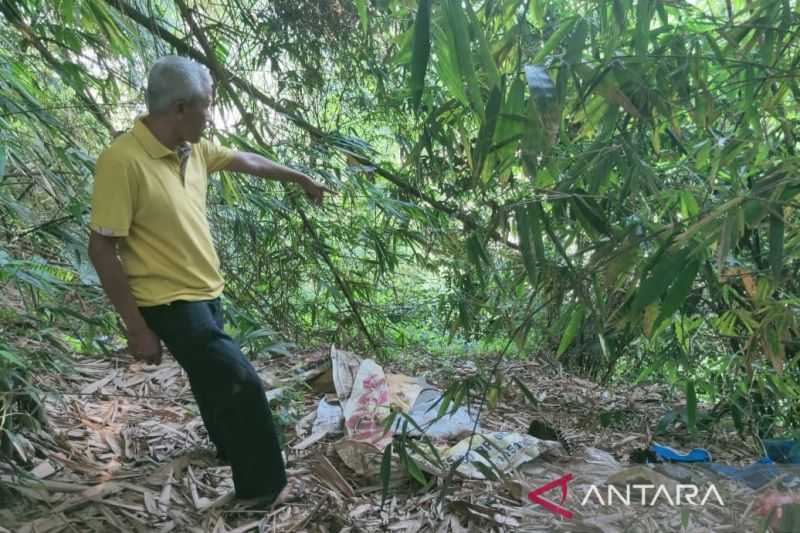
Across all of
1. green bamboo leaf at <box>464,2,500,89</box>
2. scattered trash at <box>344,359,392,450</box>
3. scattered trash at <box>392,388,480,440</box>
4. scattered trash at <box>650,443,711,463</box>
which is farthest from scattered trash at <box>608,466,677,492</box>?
green bamboo leaf at <box>464,2,500,89</box>

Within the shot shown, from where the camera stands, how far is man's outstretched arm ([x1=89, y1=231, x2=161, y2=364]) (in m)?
1.54

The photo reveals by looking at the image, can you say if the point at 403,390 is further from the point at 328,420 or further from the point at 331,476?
the point at 331,476

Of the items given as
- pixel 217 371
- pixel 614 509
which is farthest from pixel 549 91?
pixel 217 371

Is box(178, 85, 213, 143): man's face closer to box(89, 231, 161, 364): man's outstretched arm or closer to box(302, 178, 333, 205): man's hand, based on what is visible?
box(89, 231, 161, 364): man's outstretched arm

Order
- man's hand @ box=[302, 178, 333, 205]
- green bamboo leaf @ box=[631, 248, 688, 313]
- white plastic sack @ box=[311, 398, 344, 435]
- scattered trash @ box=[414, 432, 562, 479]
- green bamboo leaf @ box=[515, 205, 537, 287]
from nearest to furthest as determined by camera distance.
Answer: green bamboo leaf @ box=[631, 248, 688, 313], green bamboo leaf @ box=[515, 205, 537, 287], scattered trash @ box=[414, 432, 562, 479], man's hand @ box=[302, 178, 333, 205], white plastic sack @ box=[311, 398, 344, 435]

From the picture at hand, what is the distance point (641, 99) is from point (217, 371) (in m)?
1.16

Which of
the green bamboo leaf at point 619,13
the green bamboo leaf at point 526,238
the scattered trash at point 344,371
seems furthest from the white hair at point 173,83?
the scattered trash at point 344,371

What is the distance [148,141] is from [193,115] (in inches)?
5.1

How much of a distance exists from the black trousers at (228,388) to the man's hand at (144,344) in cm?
4

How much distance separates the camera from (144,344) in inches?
63.7

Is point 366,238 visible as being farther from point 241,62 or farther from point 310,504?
point 310,504

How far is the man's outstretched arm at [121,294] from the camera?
154 centimetres

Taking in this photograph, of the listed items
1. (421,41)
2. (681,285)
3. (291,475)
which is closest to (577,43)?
(421,41)

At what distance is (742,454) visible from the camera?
2242 mm
